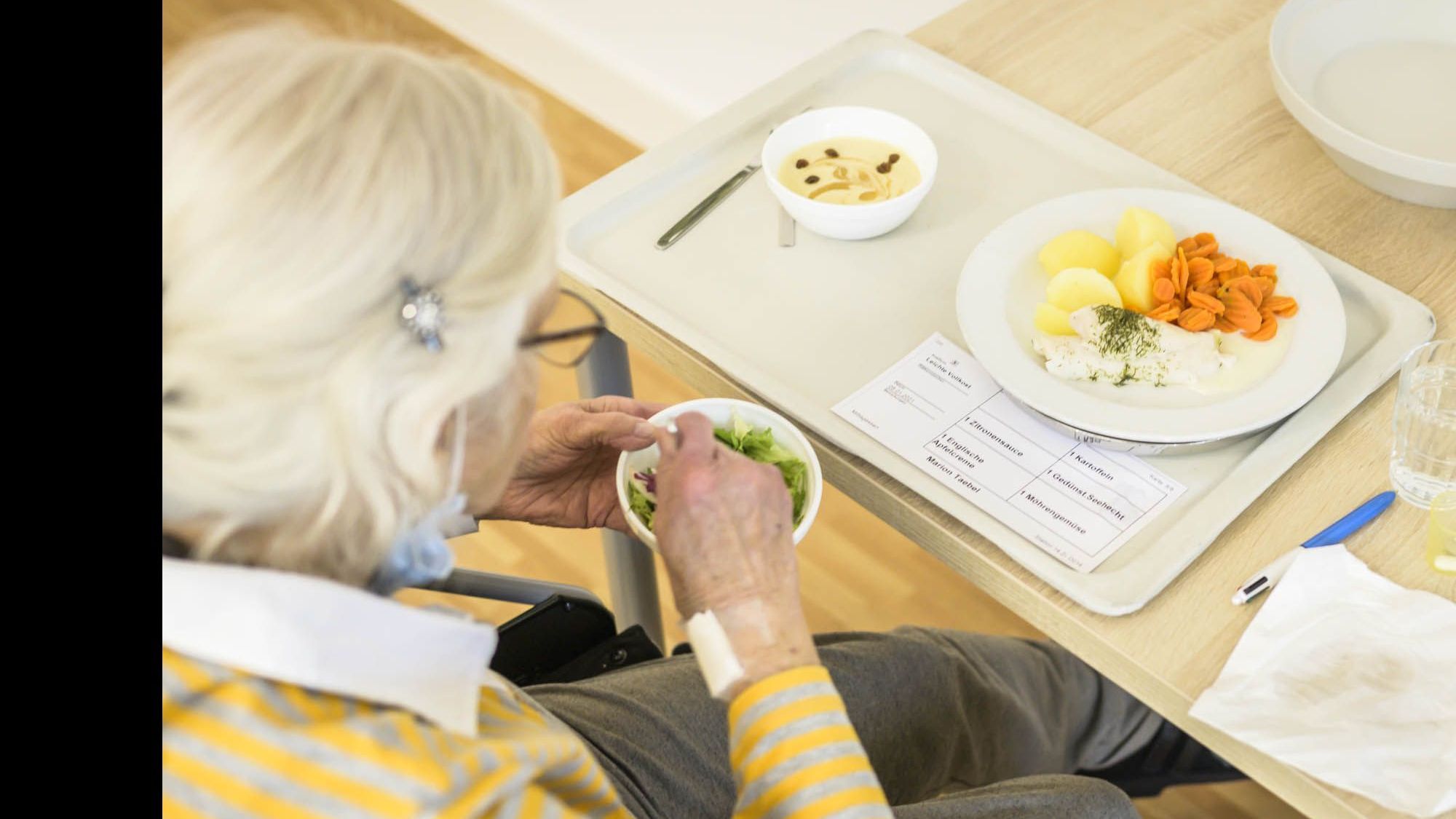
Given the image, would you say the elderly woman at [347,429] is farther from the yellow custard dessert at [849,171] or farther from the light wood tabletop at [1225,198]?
the yellow custard dessert at [849,171]

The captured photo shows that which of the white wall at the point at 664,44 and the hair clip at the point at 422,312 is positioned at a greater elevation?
the hair clip at the point at 422,312

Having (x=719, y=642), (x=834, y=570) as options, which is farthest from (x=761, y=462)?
(x=834, y=570)

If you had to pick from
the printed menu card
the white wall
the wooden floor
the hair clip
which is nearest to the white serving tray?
the printed menu card

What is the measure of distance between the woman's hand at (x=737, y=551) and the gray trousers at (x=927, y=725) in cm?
17

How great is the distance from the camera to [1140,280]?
1086mm

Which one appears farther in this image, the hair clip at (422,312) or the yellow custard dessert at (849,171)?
the yellow custard dessert at (849,171)

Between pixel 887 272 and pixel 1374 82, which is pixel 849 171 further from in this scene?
pixel 1374 82

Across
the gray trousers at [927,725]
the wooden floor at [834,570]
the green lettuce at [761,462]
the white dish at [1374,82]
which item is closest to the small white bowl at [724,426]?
the green lettuce at [761,462]

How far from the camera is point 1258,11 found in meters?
1.47

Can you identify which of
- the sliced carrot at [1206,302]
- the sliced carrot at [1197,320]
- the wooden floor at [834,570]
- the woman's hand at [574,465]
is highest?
the sliced carrot at [1206,302]

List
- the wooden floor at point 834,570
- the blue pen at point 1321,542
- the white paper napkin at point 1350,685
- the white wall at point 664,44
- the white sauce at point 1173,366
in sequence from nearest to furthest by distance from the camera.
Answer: the white paper napkin at point 1350,685 → the blue pen at point 1321,542 → the white sauce at point 1173,366 → the wooden floor at point 834,570 → the white wall at point 664,44

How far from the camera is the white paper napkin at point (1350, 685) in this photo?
82 centimetres
